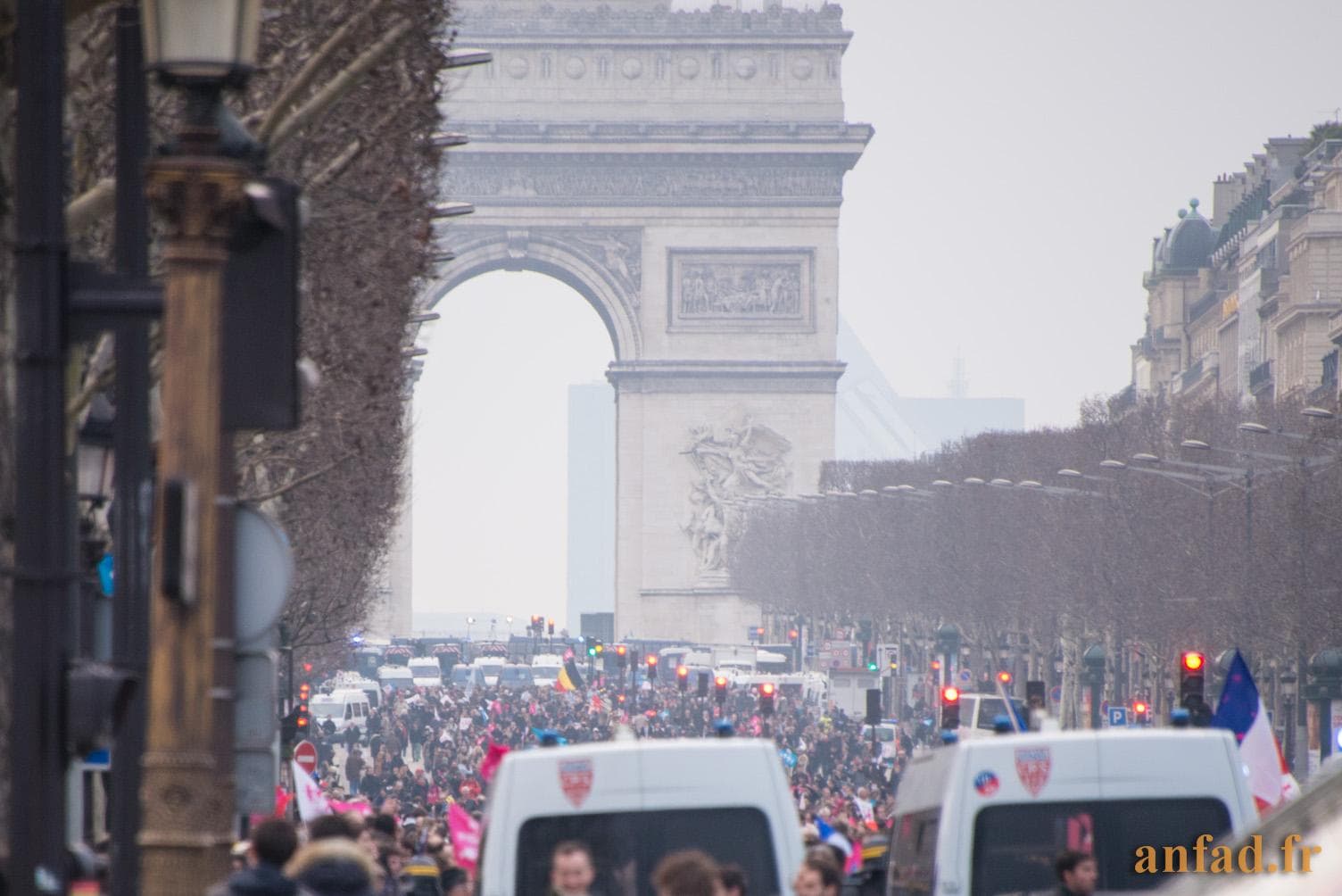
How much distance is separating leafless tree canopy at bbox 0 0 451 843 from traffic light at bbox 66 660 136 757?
1.59 ft

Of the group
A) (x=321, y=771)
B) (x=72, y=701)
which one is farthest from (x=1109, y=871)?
(x=321, y=771)

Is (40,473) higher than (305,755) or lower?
higher

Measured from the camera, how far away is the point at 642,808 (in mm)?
11758

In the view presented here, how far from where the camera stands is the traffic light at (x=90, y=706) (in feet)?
28.3

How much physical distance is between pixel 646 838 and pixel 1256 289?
7541 cm

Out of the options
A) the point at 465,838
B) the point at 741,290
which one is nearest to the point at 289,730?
the point at 465,838

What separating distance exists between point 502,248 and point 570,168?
133 inches

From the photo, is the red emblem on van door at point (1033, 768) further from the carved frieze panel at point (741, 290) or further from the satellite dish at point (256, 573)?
the carved frieze panel at point (741, 290)

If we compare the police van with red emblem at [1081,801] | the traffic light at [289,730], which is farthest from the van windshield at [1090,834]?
the traffic light at [289,730]

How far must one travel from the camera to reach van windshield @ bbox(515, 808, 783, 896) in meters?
11.7

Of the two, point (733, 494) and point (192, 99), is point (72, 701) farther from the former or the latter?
point (733, 494)

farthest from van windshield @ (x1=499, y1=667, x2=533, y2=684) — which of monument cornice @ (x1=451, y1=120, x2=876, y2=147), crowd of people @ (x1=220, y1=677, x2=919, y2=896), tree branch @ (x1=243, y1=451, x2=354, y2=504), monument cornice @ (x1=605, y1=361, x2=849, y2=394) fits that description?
tree branch @ (x1=243, y1=451, x2=354, y2=504)

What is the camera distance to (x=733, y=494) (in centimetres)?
9475

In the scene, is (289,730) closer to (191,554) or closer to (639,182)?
(191,554)
